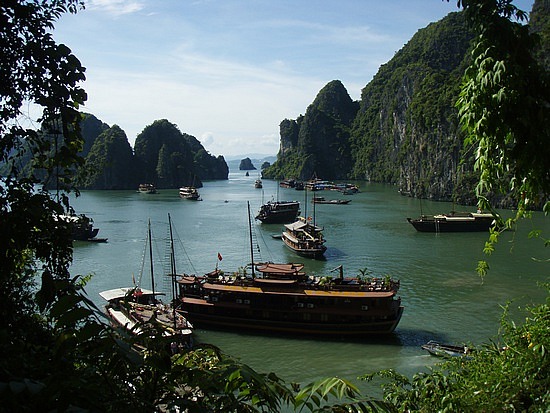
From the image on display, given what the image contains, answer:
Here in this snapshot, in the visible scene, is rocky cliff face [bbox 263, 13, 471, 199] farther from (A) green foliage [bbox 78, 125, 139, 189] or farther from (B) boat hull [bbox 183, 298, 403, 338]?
(A) green foliage [bbox 78, 125, 139, 189]

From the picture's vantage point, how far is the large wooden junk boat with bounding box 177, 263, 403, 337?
21.4 m

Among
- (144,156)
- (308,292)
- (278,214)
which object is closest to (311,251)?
(308,292)

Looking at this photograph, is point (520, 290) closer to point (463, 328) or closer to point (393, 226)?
point (463, 328)

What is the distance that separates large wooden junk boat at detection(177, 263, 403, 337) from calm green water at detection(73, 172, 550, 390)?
0.69 meters

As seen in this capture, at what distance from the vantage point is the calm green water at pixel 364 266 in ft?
64.6

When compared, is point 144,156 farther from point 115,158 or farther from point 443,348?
point 443,348

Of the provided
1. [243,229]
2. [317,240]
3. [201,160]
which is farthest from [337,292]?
[201,160]

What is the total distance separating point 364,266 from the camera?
111 ft

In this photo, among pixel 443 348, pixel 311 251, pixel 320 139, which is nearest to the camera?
pixel 443 348

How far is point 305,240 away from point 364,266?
7012 millimetres

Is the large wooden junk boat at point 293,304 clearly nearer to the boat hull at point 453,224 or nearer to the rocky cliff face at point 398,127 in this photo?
the boat hull at point 453,224

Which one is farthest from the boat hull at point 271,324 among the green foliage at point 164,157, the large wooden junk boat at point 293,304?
the green foliage at point 164,157

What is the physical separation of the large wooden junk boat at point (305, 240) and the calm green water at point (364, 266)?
2.61 ft

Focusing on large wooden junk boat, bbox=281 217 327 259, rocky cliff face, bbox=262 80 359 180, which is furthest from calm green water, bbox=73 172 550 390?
rocky cliff face, bbox=262 80 359 180
